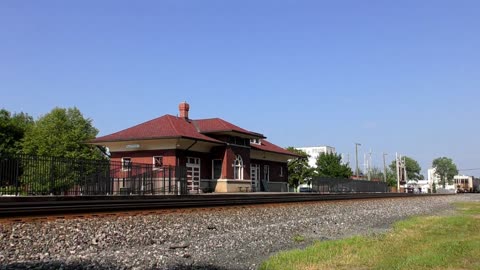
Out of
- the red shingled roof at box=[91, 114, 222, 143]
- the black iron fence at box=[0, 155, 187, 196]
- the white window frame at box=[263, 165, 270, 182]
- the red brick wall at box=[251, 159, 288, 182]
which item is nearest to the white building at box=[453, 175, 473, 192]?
the red brick wall at box=[251, 159, 288, 182]

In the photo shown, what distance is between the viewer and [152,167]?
34250mm

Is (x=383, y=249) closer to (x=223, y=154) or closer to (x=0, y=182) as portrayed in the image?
(x=0, y=182)

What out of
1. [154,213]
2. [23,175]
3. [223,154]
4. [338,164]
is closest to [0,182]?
[23,175]

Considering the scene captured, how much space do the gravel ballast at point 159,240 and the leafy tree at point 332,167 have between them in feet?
190

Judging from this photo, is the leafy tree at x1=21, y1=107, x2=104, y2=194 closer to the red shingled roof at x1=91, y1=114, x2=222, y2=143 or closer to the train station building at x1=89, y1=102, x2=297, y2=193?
the red shingled roof at x1=91, y1=114, x2=222, y2=143

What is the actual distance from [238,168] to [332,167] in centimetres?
3337

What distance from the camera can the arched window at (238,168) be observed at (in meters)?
46.5

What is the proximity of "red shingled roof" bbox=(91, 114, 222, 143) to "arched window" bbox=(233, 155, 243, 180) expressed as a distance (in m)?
A: 3.72

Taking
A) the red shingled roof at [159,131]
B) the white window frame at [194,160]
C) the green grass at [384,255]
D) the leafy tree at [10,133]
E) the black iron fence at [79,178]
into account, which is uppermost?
the leafy tree at [10,133]

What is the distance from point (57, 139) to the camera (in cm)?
7400

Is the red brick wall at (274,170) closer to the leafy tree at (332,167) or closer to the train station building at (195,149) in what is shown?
the train station building at (195,149)

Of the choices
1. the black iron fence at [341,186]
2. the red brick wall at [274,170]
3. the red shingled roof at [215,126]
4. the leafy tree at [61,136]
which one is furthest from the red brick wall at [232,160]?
the leafy tree at [61,136]

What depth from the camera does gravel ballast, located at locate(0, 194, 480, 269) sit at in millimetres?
9492

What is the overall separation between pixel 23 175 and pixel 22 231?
41.2 feet
